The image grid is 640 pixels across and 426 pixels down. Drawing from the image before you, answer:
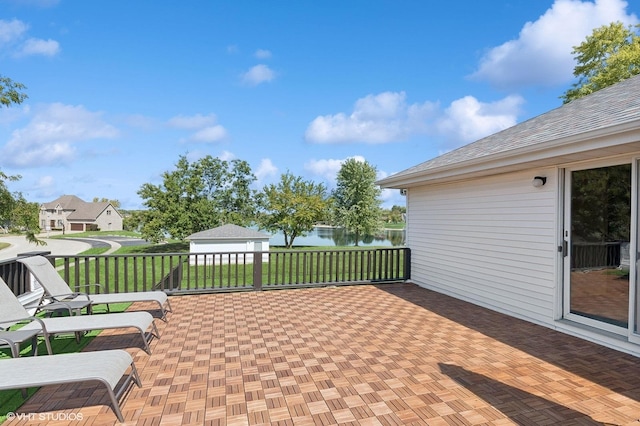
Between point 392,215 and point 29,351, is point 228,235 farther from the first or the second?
point 392,215

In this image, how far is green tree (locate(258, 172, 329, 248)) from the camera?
A: 94.7 ft

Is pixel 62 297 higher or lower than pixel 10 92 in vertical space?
lower

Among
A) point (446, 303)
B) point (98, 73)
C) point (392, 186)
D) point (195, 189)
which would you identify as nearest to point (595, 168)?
point (446, 303)

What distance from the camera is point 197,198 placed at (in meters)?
29.1

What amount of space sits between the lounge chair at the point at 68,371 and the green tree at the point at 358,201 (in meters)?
29.1

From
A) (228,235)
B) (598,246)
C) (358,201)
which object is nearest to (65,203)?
(358,201)

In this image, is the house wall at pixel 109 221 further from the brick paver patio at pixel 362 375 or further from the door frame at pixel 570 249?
the door frame at pixel 570 249

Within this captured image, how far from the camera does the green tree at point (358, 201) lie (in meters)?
31.5

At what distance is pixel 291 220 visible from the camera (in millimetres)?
28953

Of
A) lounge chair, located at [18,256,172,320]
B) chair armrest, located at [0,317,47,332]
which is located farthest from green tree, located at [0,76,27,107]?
chair armrest, located at [0,317,47,332]

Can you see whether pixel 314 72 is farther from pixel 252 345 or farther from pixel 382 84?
pixel 252 345

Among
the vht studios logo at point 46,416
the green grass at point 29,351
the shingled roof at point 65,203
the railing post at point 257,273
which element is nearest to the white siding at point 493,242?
the railing post at point 257,273

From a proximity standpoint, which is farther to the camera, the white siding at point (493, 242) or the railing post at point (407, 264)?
the railing post at point (407, 264)

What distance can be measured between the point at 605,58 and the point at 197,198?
2720 centimetres
